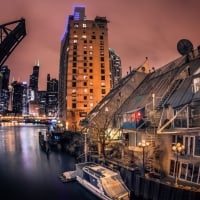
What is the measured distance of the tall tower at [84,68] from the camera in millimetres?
Answer: 95938

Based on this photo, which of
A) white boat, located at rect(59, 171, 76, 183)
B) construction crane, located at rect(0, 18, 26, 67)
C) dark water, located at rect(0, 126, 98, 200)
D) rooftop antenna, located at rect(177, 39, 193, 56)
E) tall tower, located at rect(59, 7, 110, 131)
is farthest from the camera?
tall tower, located at rect(59, 7, 110, 131)

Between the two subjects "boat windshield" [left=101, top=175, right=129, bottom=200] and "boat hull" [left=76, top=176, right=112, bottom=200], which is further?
"boat hull" [left=76, top=176, right=112, bottom=200]

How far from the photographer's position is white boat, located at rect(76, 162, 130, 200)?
25.1 m

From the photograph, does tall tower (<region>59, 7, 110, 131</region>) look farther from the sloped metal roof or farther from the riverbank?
the riverbank

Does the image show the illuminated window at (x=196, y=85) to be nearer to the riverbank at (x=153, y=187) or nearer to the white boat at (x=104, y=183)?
the riverbank at (x=153, y=187)

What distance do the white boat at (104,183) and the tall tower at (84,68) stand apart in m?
62.2

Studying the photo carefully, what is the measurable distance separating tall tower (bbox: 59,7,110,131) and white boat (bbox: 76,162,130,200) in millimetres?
62183

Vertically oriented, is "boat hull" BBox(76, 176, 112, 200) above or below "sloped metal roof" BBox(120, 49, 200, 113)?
below

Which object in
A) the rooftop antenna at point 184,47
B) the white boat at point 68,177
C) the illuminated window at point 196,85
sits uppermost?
the rooftop antenna at point 184,47

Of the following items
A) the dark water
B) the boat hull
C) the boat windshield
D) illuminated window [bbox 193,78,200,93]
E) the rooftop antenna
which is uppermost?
the rooftop antenna

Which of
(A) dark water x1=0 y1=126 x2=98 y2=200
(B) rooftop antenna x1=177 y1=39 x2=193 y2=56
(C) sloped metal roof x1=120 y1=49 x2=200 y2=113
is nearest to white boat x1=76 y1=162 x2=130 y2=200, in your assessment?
(A) dark water x1=0 y1=126 x2=98 y2=200

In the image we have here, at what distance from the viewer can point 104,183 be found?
1038 inches

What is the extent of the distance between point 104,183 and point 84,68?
77659 millimetres

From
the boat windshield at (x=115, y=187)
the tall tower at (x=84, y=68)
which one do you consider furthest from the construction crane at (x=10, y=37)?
the tall tower at (x=84, y=68)
